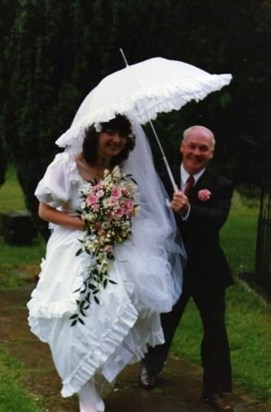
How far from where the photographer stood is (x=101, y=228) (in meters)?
4.38

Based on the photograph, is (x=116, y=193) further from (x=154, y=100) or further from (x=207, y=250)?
(x=207, y=250)

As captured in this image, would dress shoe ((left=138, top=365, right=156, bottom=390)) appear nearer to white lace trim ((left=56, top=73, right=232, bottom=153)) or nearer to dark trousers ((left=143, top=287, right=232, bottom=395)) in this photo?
dark trousers ((left=143, top=287, right=232, bottom=395))

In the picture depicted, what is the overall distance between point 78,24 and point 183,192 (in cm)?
357

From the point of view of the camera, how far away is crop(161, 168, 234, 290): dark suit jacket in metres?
4.64

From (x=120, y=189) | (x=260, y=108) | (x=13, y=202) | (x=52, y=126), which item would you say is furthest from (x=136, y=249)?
(x=13, y=202)

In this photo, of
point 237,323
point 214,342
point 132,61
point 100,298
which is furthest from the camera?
point 132,61

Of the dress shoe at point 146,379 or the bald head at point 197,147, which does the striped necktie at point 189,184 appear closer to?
the bald head at point 197,147

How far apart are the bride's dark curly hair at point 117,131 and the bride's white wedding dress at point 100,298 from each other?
0.40 ft

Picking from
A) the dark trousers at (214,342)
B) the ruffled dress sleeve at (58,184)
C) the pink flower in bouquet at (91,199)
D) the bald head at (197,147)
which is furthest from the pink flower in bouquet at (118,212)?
the dark trousers at (214,342)

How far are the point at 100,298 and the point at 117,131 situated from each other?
3.26 ft

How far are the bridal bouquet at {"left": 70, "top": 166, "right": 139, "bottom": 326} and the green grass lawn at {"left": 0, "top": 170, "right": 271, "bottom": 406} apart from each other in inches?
35.6

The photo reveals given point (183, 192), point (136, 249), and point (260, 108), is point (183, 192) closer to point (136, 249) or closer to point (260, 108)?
point (136, 249)

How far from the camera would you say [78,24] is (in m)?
7.63

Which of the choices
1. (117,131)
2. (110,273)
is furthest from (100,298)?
(117,131)
